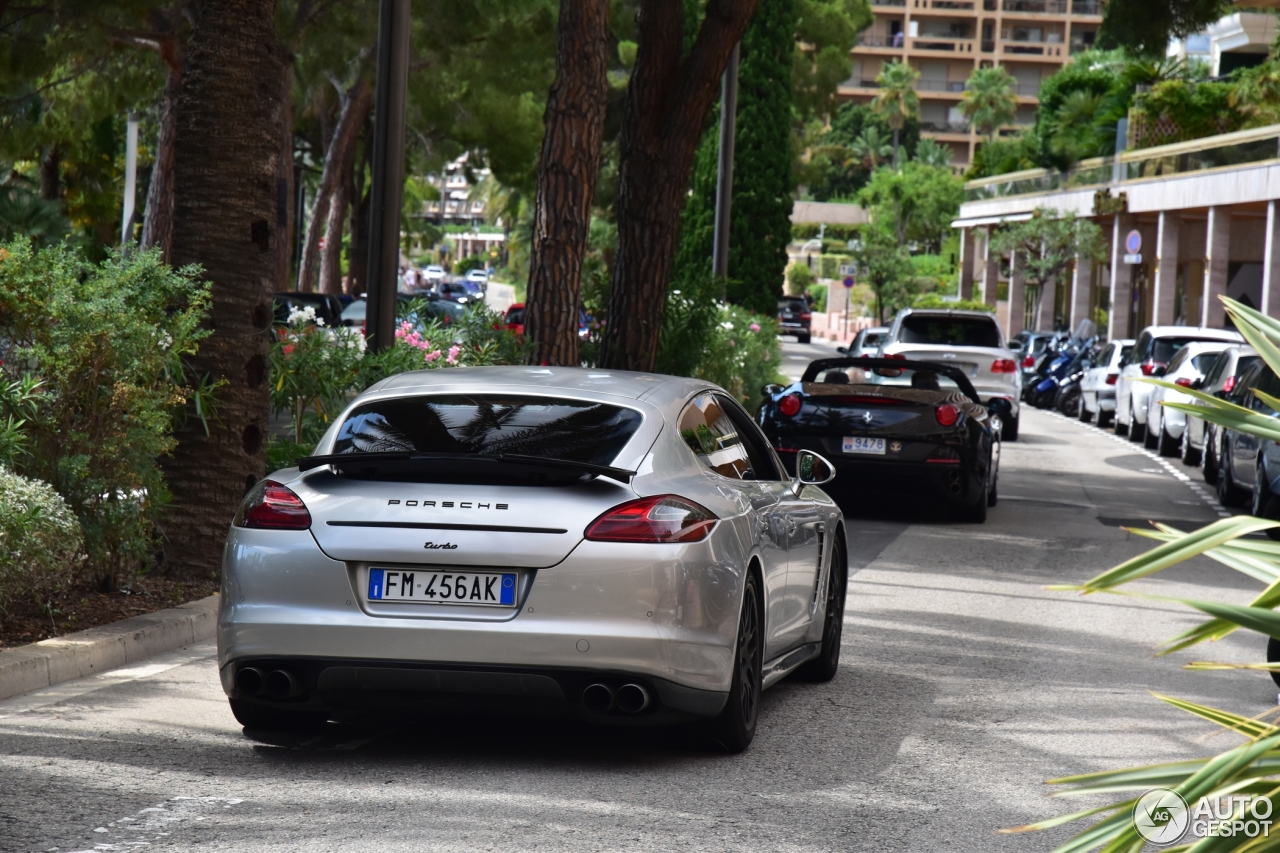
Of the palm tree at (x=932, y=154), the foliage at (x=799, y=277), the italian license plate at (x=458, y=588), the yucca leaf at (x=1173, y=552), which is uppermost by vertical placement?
the palm tree at (x=932, y=154)

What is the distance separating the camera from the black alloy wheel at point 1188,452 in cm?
2433

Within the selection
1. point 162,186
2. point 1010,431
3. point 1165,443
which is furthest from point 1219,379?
point 162,186

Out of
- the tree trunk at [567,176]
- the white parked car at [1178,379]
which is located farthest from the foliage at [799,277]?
the tree trunk at [567,176]

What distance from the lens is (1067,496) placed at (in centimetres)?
1923

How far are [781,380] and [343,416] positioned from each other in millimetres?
26480

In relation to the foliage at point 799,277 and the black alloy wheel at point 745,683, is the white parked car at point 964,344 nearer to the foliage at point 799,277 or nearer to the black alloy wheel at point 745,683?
the black alloy wheel at point 745,683

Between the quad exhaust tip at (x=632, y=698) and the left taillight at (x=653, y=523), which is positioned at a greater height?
the left taillight at (x=653, y=523)

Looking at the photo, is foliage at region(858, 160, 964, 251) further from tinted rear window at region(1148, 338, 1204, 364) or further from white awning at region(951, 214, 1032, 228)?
tinted rear window at region(1148, 338, 1204, 364)

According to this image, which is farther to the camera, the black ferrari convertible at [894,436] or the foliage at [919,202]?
the foliage at [919,202]

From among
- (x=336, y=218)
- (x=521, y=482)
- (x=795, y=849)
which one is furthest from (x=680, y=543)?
(x=336, y=218)

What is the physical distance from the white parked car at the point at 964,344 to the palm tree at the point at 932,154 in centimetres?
10495

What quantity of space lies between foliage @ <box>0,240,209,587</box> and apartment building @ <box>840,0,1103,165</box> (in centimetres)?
12897

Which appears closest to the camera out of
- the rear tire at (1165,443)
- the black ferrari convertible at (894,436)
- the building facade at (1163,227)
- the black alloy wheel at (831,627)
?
the black alloy wheel at (831,627)

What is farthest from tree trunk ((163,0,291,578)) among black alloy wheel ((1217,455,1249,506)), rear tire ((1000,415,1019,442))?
rear tire ((1000,415,1019,442))
